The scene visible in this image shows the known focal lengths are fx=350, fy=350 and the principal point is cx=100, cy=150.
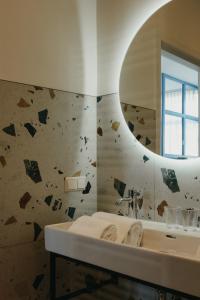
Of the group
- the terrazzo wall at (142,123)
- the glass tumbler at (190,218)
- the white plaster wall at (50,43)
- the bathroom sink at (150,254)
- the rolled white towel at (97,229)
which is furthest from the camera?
the terrazzo wall at (142,123)

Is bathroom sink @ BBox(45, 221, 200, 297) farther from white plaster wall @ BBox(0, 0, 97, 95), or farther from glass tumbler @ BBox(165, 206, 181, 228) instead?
white plaster wall @ BBox(0, 0, 97, 95)

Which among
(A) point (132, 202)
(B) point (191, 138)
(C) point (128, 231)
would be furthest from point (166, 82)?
(C) point (128, 231)

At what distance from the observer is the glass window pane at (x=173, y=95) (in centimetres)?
171

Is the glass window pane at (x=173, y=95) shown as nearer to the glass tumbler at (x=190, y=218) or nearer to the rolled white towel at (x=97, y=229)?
the glass tumbler at (x=190, y=218)

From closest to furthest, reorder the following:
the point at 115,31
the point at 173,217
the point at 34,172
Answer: the point at 173,217, the point at 34,172, the point at 115,31

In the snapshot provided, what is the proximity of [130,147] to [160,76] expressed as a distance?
41 cm

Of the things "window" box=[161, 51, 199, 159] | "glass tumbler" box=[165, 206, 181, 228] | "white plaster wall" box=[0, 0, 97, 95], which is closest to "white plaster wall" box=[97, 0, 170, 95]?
"white plaster wall" box=[0, 0, 97, 95]

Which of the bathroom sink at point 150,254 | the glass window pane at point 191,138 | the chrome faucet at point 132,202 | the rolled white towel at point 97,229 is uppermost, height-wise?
the glass window pane at point 191,138

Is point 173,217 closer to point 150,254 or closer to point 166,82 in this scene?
point 150,254

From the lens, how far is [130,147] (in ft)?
6.31

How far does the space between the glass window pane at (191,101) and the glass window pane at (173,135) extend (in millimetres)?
69

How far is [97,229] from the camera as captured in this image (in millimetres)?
1515

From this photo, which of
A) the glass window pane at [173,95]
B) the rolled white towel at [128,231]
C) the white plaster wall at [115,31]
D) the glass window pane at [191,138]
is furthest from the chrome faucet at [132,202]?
the white plaster wall at [115,31]

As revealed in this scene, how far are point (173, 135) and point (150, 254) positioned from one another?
2.32 feet
